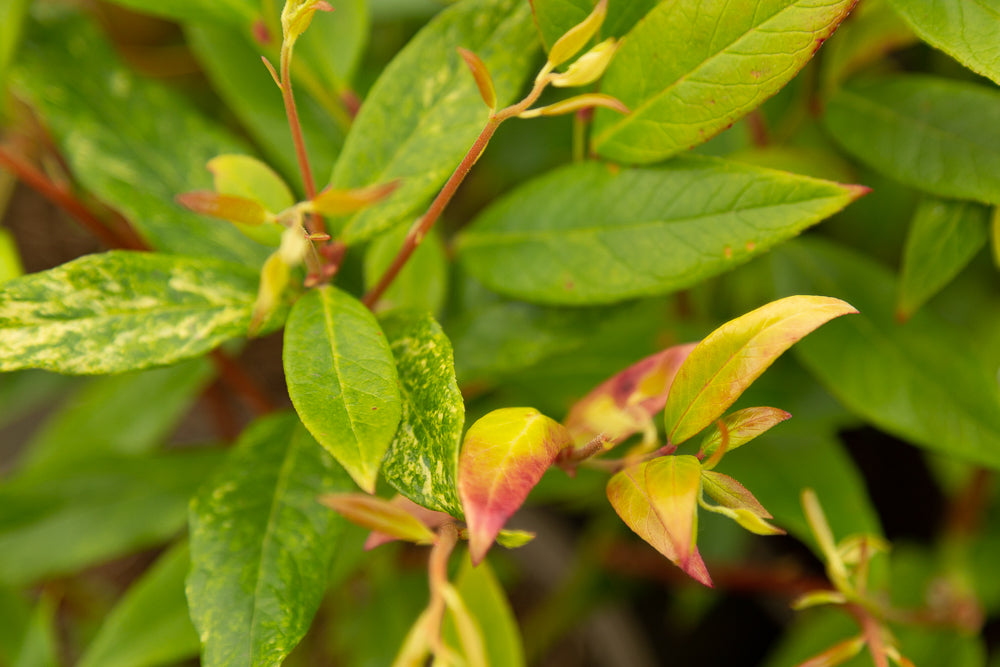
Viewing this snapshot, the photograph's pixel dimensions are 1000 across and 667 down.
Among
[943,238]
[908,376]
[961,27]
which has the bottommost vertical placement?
[908,376]

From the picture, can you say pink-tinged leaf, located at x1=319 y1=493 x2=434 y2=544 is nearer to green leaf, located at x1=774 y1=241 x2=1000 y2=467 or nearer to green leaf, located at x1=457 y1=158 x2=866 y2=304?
green leaf, located at x1=457 y1=158 x2=866 y2=304

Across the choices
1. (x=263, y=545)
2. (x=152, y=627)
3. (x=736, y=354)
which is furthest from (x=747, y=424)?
(x=152, y=627)

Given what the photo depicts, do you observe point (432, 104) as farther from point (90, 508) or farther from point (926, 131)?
point (90, 508)

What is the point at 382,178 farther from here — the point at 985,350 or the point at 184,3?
the point at 985,350

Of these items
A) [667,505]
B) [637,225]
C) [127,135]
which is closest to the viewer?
[667,505]

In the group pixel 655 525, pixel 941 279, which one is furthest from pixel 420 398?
pixel 941 279

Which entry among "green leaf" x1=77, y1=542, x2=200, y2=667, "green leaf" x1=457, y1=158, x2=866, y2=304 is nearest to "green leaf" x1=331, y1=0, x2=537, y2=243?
"green leaf" x1=457, y1=158, x2=866, y2=304
